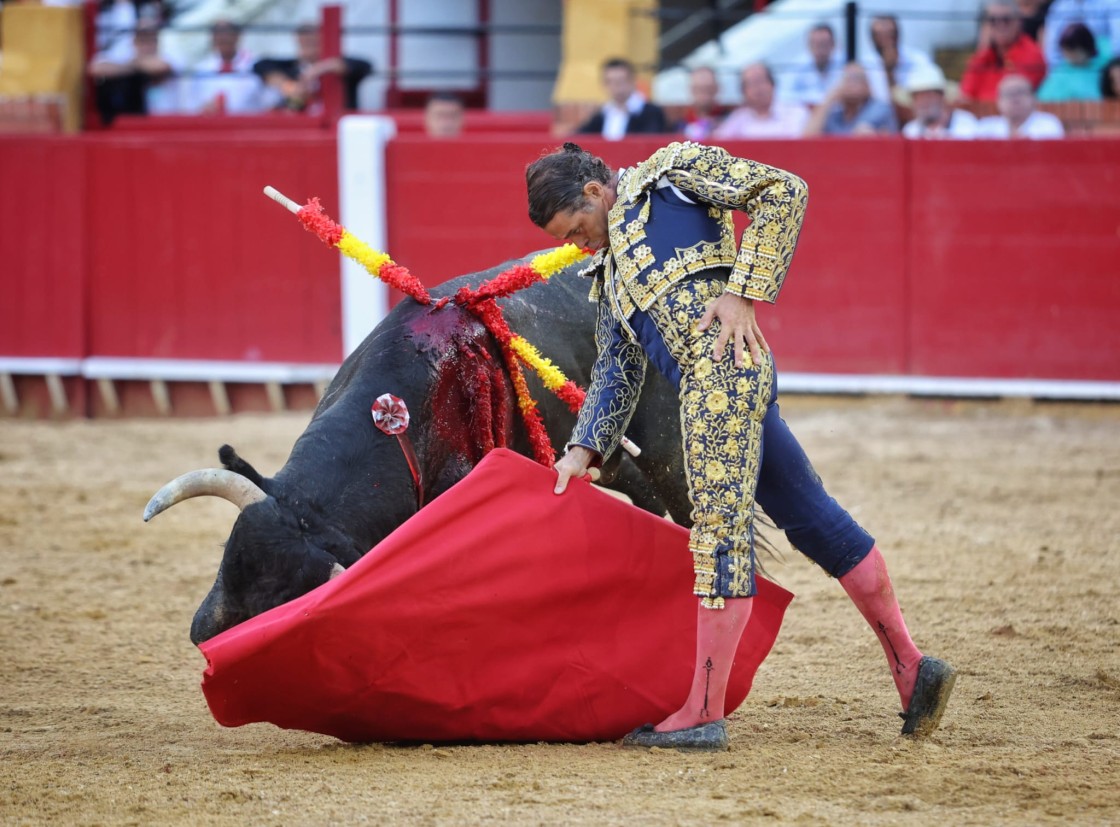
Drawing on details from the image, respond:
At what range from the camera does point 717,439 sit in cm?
279

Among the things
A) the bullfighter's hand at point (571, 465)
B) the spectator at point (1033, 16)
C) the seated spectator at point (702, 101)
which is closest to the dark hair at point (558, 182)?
the bullfighter's hand at point (571, 465)

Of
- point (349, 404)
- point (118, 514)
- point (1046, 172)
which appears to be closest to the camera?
point (349, 404)

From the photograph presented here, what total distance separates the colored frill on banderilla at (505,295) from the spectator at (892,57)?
211 inches

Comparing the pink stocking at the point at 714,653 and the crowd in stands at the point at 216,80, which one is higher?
the crowd in stands at the point at 216,80

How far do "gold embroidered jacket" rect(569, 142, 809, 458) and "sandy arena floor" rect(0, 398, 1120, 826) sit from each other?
0.69m

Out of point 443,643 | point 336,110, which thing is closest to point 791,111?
point 336,110

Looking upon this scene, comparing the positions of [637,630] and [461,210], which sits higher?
[461,210]

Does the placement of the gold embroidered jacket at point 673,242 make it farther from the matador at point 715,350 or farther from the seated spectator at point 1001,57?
the seated spectator at point 1001,57

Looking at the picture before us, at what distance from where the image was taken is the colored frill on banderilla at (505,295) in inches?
142

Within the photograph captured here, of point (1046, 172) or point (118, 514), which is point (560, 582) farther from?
point (1046, 172)

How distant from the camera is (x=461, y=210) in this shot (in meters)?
8.56

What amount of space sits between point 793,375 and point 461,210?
2.02 metres

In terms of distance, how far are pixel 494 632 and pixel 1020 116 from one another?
18.9ft

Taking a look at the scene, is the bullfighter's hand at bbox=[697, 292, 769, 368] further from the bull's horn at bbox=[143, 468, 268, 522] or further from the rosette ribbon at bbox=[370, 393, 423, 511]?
the bull's horn at bbox=[143, 468, 268, 522]
